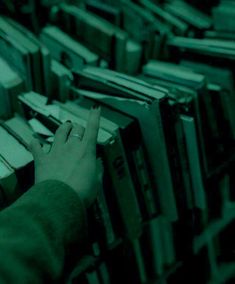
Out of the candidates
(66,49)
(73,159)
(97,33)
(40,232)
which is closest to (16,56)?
(66,49)

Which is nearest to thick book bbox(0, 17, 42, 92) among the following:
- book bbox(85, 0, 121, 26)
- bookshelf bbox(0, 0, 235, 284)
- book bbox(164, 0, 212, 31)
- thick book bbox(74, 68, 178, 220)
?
bookshelf bbox(0, 0, 235, 284)

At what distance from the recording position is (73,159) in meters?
0.67

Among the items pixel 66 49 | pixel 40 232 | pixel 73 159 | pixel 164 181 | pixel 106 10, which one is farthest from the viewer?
pixel 106 10

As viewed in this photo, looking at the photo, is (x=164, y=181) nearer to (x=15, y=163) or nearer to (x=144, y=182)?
(x=144, y=182)

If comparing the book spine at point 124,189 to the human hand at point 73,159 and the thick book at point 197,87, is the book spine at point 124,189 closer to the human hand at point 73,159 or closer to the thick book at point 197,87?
the human hand at point 73,159

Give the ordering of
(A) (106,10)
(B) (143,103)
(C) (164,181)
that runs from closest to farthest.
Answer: (B) (143,103) → (C) (164,181) → (A) (106,10)

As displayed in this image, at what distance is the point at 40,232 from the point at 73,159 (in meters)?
0.16

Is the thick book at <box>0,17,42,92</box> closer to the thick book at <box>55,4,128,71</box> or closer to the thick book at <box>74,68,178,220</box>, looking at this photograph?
the thick book at <box>74,68,178,220</box>

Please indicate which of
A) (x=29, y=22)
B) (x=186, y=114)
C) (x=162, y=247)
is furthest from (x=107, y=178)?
(x=29, y=22)

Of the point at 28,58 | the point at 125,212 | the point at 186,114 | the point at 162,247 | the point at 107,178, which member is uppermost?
the point at 28,58

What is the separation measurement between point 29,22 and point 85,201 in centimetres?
79

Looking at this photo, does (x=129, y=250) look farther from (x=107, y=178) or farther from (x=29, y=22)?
(x=29, y=22)

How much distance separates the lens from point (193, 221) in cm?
114

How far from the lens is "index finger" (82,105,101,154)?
2.27ft
